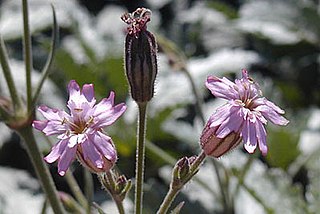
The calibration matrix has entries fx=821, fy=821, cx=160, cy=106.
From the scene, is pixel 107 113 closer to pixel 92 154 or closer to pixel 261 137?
pixel 92 154

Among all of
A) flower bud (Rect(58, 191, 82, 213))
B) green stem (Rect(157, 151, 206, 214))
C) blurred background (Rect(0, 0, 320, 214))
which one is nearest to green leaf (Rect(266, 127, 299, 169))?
blurred background (Rect(0, 0, 320, 214))

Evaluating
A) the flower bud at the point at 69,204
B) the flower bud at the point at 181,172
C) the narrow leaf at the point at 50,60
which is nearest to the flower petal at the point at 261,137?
the flower bud at the point at 181,172

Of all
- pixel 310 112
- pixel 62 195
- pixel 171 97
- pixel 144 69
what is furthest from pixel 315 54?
pixel 144 69

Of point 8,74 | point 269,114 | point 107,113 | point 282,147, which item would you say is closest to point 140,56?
point 107,113

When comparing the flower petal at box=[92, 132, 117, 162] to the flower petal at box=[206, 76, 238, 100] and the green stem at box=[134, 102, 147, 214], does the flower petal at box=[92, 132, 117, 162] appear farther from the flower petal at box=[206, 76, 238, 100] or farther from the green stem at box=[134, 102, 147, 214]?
the flower petal at box=[206, 76, 238, 100]

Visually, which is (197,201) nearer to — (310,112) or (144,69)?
(310,112)

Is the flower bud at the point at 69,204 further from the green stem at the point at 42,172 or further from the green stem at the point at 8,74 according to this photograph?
the green stem at the point at 8,74
